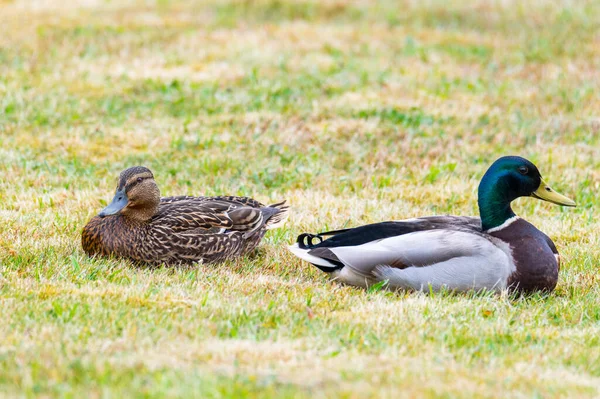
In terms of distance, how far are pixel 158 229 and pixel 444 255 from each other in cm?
193

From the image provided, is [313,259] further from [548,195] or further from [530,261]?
[548,195]

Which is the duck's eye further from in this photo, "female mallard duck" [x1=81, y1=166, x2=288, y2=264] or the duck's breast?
"female mallard duck" [x1=81, y1=166, x2=288, y2=264]

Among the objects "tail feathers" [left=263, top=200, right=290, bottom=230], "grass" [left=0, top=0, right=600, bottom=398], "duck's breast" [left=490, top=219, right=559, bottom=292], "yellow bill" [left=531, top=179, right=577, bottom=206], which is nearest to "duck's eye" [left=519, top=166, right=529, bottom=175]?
"yellow bill" [left=531, top=179, right=577, bottom=206]

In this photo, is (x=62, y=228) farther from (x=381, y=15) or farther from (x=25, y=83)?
(x=381, y=15)

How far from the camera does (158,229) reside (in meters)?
6.39

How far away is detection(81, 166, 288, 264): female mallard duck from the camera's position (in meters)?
6.30

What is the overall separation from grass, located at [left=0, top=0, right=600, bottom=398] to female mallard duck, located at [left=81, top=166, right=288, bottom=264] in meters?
0.14

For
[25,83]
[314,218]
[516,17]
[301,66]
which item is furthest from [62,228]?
[516,17]

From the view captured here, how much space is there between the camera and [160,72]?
1222 cm

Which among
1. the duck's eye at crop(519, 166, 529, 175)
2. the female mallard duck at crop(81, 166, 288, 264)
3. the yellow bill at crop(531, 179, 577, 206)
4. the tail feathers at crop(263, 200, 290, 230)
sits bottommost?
the tail feathers at crop(263, 200, 290, 230)

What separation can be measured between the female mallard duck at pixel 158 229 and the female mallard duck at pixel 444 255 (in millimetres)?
635

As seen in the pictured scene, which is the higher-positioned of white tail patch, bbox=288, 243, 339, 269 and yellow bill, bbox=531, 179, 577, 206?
yellow bill, bbox=531, 179, 577, 206

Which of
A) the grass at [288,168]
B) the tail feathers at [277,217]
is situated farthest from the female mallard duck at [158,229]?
the tail feathers at [277,217]

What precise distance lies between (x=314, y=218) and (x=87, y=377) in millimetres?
3837
